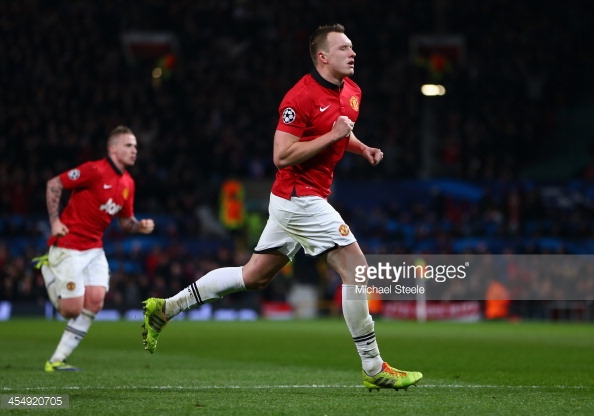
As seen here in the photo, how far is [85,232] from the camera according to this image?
36.4ft

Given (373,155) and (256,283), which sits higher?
(373,155)

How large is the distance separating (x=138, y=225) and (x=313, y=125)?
3.70 metres

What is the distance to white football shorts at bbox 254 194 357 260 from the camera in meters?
7.68

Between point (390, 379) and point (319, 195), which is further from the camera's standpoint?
point (319, 195)

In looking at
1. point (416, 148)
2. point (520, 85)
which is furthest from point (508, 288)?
point (520, 85)

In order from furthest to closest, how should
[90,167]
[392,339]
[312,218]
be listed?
[392,339]
[90,167]
[312,218]

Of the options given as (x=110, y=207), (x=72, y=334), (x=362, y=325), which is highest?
(x=110, y=207)

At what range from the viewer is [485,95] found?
3462 centimetres

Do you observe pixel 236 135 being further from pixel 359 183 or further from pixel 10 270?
pixel 10 270

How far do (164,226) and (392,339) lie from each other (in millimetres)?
12983

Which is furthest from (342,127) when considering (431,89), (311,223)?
(431,89)

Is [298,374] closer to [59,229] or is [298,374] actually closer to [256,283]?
[256,283]

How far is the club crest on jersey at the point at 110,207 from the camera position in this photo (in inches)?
438

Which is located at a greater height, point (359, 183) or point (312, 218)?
point (359, 183)
